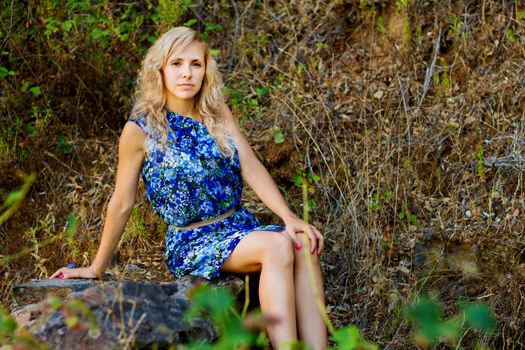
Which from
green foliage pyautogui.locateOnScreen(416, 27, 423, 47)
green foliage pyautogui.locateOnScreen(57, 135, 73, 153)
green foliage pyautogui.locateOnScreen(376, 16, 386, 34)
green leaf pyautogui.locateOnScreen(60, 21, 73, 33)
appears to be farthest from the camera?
green foliage pyautogui.locateOnScreen(376, 16, 386, 34)

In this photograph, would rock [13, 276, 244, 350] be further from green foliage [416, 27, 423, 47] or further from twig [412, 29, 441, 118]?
green foliage [416, 27, 423, 47]

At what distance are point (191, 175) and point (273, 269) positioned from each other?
73 cm

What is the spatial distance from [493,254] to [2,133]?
10.5 feet

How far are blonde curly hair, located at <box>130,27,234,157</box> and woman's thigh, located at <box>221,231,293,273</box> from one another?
0.58 m

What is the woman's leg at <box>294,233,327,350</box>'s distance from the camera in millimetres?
3281

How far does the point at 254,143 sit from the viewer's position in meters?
5.06

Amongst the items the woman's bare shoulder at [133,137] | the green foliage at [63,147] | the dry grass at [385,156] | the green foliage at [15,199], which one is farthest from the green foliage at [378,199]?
the green foliage at [15,199]

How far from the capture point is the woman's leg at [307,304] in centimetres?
328

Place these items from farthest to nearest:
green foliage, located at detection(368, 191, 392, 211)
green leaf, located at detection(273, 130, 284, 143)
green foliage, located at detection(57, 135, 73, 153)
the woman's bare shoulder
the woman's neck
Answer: green foliage, located at detection(57, 135, 73, 153)
green leaf, located at detection(273, 130, 284, 143)
green foliage, located at detection(368, 191, 392, 211)
the woman's neck
the woman's bare shoulder

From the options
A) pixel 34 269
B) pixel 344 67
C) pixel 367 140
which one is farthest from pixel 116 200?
pixel 344 67

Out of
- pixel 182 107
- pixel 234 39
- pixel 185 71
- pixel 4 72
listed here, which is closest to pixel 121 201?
pixel 182 107

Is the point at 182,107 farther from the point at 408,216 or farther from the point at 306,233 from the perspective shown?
the point at 408,216

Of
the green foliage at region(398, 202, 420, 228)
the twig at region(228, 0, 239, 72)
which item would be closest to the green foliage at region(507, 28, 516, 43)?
the green foliage at region(398, 202, 420, 228)

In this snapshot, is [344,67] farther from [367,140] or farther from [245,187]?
[245,187]
